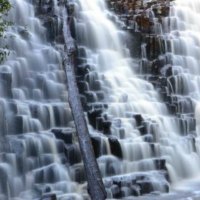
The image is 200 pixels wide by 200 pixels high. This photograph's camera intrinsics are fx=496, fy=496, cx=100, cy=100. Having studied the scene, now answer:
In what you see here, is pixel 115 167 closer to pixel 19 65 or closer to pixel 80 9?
pixel 19 65

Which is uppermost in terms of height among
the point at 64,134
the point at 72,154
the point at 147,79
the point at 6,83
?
the point at 147,79

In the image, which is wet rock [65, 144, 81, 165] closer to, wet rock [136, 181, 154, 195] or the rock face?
the rock face

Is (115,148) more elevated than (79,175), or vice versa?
(115,148)

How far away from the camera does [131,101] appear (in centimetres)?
2319

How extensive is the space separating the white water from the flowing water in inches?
2.0

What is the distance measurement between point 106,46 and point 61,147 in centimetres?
949

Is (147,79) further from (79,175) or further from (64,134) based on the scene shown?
(79,175)

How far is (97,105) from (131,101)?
1.92 metres

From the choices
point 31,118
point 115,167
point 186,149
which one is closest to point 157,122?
point 186,149

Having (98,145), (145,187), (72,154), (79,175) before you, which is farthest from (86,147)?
(98,145)

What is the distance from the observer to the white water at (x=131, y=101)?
19812mm

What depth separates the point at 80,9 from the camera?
1092 inches

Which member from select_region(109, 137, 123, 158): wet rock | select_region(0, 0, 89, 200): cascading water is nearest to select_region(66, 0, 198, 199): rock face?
select_region(109, 137, 123, 158): wet rock

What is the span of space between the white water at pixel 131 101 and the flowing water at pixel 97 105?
0.05 m
